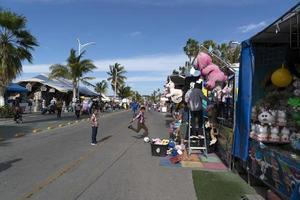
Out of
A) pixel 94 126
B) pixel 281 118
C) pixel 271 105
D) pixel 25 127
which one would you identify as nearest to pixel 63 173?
pixel 271 105

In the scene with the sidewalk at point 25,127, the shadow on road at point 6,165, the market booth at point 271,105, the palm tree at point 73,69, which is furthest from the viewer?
the palm tree at point 73,69

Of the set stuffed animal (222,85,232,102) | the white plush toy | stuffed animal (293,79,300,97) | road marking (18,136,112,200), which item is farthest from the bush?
stuffed animal (293,79,300,97)

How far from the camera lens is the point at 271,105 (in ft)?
28.9

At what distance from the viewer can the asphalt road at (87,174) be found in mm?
8477

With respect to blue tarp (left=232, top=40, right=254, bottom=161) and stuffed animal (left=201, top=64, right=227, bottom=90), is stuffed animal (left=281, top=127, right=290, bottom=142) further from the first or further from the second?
stuffed animal (left=201, top=64, right=227, bottom=90)

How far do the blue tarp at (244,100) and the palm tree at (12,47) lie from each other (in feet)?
89.8

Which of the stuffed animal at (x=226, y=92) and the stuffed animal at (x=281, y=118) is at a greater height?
the stuffed animal at (x=226, y=92)

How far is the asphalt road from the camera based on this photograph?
8.48m

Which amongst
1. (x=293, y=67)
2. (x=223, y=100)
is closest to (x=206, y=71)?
(x=223, y=100)

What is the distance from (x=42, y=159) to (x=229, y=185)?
18.6ft

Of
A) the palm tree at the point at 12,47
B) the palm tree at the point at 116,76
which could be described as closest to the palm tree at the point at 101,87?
the palm tree at the point at 116,76

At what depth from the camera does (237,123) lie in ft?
33.6

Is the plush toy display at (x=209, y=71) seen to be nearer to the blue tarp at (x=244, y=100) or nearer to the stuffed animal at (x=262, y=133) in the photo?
the blue tarp at (x=244, y=100)

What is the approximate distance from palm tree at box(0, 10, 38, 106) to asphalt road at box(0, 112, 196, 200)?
19425 mm
